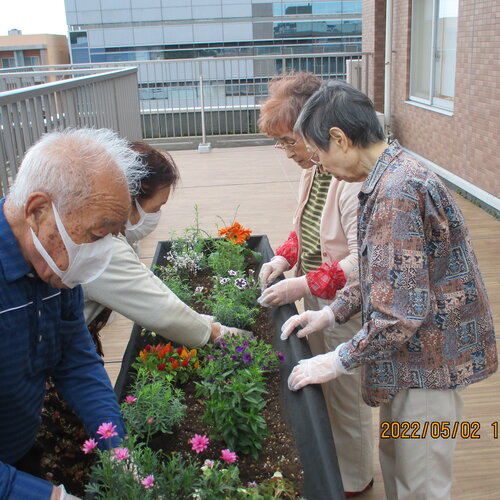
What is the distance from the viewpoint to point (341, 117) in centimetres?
169

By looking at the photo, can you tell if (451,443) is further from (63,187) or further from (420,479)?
(63,187)

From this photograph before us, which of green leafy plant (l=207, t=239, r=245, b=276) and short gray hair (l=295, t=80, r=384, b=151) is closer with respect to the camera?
short gray hair (l=295, t=80, r=384, b=151)

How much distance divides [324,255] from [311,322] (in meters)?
0.42

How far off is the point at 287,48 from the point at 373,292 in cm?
3808

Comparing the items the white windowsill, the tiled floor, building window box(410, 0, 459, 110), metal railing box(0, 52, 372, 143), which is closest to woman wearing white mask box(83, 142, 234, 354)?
the tiled floor

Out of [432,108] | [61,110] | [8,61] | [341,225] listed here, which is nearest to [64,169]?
[341,225]

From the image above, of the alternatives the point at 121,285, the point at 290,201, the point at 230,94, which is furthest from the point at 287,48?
the point at 121,285

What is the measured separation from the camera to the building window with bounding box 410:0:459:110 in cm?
818

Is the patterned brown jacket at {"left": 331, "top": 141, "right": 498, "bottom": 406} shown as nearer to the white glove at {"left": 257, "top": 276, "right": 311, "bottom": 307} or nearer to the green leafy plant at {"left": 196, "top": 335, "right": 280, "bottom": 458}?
the green leafy plant at {"left": 196, "top": 335, "right": 280, "bottom": 458}

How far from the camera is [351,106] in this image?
1695mm

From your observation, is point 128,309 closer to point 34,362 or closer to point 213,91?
point 34,362

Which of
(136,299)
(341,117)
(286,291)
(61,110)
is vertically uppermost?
(341,117)

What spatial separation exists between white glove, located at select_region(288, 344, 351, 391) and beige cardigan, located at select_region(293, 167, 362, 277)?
1.77 ft

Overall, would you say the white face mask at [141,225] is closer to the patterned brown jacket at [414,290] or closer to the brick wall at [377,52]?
the patterned brown jacket at [414,290]
